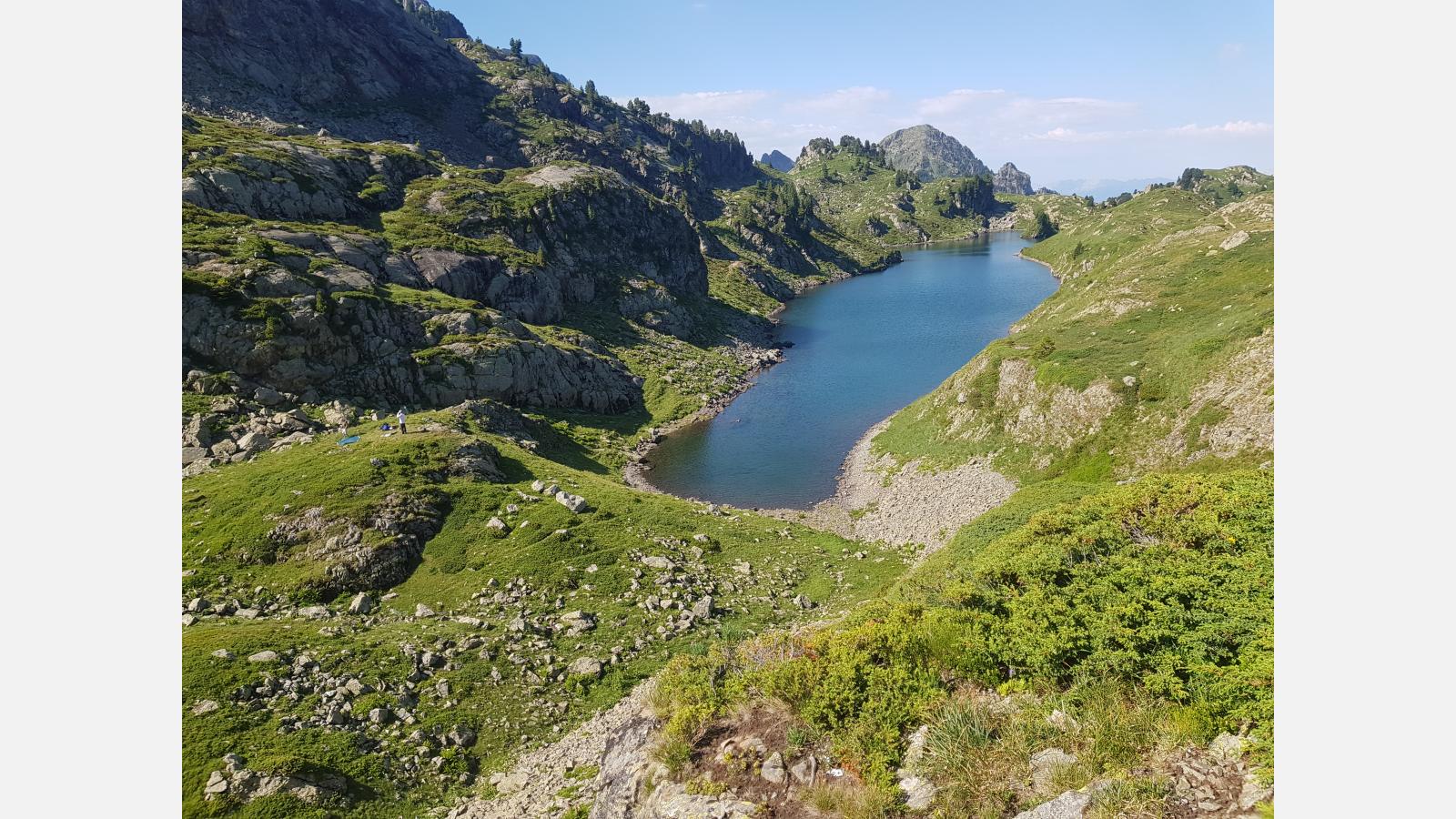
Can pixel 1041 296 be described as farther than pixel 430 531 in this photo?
Yes

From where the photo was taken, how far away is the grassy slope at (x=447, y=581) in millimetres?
20297

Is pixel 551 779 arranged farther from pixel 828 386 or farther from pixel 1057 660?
pixel 828 386

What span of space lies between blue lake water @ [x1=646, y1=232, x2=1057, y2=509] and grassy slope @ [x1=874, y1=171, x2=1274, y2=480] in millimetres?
10512

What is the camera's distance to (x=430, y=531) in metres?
35.2

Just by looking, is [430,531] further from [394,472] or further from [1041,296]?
[1041,296]

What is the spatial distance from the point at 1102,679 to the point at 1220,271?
247 feet

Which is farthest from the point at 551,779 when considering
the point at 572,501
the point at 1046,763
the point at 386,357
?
the point at 386,357

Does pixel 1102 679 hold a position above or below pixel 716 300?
below

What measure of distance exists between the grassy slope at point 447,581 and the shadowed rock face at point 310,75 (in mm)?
149079

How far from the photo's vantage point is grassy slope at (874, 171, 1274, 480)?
41.8 m

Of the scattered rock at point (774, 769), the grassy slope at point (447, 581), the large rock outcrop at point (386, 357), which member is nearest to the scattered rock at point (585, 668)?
the grassy slope at point (447, 581)

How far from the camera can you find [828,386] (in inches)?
3674

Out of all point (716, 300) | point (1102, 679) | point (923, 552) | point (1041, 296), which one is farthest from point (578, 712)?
point (1041, 296)

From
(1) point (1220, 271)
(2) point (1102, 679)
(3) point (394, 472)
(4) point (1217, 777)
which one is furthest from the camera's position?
(1) point (1220, 271)
